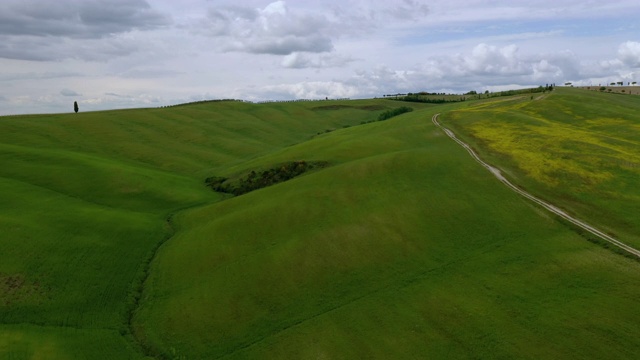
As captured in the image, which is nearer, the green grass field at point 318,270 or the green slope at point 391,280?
the green slope at point 391,280

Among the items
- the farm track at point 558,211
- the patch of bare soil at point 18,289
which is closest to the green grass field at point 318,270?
the patch of bare soil at point 18,289

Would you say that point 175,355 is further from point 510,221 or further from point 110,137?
point 110,137

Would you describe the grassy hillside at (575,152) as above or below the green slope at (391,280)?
above

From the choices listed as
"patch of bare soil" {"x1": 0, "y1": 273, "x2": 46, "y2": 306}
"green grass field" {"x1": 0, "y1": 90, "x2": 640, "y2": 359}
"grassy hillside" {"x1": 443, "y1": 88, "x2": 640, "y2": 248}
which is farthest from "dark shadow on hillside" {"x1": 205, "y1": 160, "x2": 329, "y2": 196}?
"patch of bare soil" {"x1": 0, "y1": 273, "x2": 46, "y2": 306}

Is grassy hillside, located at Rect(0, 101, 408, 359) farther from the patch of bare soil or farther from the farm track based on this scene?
the farm track

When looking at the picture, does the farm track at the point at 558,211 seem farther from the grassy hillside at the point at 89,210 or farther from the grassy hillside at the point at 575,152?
the grassy hillside at the point at 89,210

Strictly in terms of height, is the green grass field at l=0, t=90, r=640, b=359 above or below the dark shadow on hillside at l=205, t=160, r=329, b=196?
below
